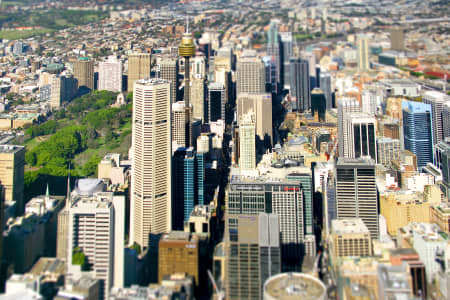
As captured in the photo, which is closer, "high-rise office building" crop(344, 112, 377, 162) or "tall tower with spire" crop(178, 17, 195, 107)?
"high-rise office building" crop(344, 112, 377, 162)

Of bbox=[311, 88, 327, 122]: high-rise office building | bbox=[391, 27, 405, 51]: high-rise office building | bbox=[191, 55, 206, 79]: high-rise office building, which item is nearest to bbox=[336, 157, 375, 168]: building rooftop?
bbox=[191, 55, 206, 79]: high-rise office building

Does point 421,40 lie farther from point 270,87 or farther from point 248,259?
point 248,259

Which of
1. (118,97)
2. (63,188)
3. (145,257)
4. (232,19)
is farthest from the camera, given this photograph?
(232,19)

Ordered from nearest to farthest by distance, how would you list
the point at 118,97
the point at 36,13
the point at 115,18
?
1. the point at 118,97
2. the point at 115,18
3. the point at 36,13

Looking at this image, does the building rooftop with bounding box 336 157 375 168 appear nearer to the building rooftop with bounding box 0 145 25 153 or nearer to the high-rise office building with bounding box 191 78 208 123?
the building rooftop with bounding box 0 145 25 153

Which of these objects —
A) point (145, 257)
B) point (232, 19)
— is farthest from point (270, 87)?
point (145, 257)

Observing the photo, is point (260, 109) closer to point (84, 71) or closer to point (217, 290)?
point (84, 71)
